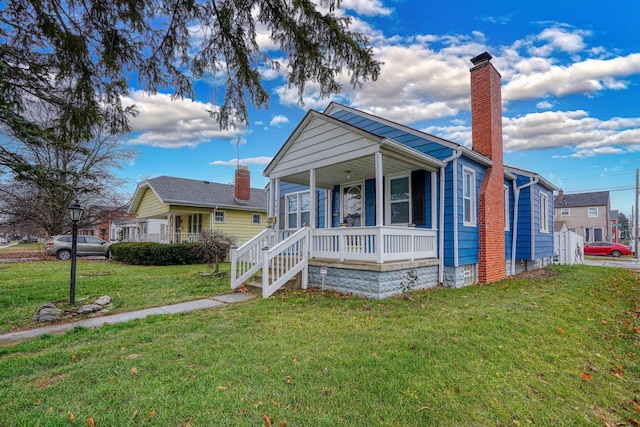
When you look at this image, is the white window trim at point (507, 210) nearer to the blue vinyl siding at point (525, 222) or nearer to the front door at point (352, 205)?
the blue vinyl siding at point (525, 222)

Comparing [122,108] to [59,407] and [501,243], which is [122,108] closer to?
[59,407]

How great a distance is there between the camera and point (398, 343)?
4129mm

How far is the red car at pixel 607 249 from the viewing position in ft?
91.1

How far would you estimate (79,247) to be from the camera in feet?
60.2

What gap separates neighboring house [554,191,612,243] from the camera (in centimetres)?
3644

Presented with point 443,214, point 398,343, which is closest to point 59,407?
point 398,343

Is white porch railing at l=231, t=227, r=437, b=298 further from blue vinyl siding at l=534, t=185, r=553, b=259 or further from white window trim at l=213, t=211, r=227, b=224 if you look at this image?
white window trim at l=213, t=211, r=227, b=224

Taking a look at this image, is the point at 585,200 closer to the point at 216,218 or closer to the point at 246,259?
the point at 216,218

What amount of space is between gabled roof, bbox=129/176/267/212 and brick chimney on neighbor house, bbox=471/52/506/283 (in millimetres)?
15193

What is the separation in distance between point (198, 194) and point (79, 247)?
7.13 m

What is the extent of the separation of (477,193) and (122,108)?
9.11 metres

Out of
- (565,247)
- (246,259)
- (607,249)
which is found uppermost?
(246,259)

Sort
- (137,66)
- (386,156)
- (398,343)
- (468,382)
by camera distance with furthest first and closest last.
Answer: (386,156)
(137,66)
(398,343)
(468,382)

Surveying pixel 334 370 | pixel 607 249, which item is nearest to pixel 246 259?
pixel 334 370
